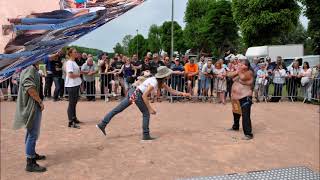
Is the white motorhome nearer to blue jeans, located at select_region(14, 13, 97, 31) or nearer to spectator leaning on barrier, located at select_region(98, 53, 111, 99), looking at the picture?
spectator leaning on barrier, located at select_region(98, 53, 111, 99)

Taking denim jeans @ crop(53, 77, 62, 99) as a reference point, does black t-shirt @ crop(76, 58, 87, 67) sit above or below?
above

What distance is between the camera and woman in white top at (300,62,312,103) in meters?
13.8

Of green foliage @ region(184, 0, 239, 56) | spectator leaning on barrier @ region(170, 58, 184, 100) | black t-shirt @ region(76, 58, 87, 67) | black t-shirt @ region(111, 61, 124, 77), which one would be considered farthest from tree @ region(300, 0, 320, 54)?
green foliage @ region(184, 0, 239, 56)

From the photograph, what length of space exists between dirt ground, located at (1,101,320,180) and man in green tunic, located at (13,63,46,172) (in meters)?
0.26

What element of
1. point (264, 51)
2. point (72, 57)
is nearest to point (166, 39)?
point (264, 51)

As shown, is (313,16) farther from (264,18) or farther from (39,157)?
(39,157)

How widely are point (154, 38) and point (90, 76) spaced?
73634mm

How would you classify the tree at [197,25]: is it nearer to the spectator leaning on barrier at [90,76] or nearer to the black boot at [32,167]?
the spectator leaning on barrier at [90,76]

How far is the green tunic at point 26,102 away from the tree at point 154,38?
74.7m

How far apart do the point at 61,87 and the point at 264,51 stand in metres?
16.6

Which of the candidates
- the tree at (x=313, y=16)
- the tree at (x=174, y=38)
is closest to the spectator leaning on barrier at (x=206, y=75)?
the tree at (x=313, y=16)

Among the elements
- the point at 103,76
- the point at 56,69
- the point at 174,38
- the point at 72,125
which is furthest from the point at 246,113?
the point at 174,38

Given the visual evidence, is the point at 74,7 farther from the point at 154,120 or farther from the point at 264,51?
the point at 264,51

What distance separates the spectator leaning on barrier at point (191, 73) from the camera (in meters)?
13.4
